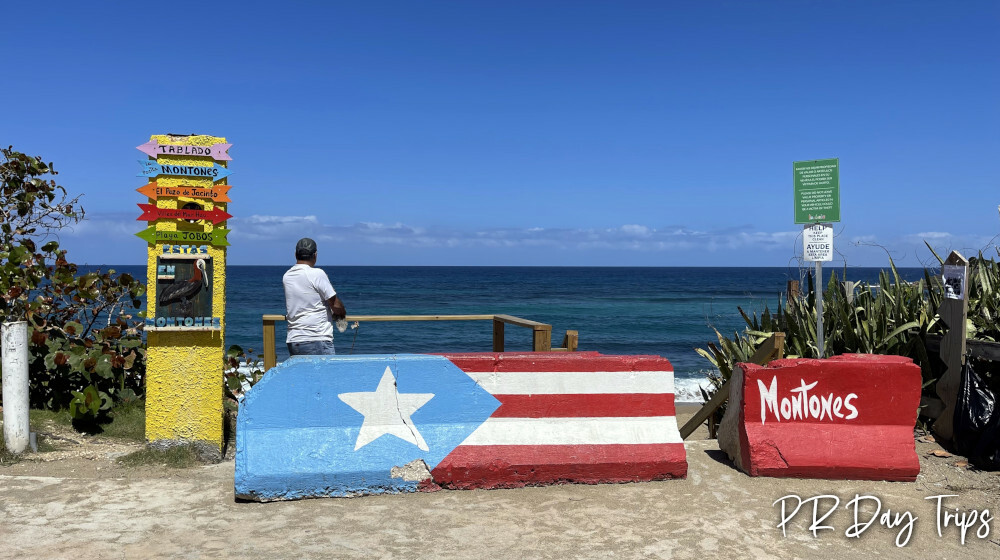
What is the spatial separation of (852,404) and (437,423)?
119 inches

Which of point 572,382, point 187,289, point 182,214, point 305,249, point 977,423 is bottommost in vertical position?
point 977,423

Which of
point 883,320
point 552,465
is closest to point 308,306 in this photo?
point 552,465

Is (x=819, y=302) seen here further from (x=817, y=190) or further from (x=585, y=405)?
(x=585, y=405)

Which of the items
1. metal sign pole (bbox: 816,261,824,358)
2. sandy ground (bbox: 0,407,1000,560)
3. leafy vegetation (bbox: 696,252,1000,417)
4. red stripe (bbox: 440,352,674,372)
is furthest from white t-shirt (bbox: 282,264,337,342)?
leafy vegetation (bbox: 696,252,1000,417)

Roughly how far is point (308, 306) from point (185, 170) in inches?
54.9

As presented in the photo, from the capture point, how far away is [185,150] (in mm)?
5691

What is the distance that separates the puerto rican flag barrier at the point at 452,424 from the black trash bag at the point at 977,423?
2525mm

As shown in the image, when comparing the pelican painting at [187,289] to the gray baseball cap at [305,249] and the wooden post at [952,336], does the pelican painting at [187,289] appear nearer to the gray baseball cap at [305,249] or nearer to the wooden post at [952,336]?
the gray baseball cap at [305,249]

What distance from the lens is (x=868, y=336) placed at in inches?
298

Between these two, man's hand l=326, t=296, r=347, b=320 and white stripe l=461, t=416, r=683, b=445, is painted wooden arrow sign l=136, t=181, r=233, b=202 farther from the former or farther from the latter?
white stripe l=461, t=416, r=683, b=445

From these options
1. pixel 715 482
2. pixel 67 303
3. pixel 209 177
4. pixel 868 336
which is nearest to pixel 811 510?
pixel 715 482

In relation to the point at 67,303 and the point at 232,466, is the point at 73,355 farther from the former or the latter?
the point at 232,466

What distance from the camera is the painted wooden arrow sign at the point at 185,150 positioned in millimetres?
5629

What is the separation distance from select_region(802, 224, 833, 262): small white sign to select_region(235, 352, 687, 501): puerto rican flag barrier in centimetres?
267
